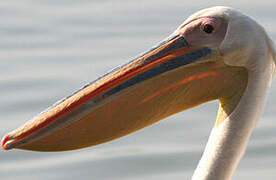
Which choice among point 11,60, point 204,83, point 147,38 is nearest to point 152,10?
point 147,38

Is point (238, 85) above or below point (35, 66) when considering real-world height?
below

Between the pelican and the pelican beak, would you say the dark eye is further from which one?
the pelican beak

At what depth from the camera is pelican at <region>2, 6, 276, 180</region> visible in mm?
6102

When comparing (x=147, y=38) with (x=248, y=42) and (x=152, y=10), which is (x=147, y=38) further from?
(x=248, y=42)

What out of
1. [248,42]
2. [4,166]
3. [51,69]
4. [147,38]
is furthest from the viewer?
[147,38]

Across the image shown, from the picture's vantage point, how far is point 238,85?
20.5 feet

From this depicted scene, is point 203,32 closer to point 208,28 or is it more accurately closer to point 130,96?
point 208,28

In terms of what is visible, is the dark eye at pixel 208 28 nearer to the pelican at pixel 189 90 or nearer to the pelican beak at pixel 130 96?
the pelican at pixel 189 90

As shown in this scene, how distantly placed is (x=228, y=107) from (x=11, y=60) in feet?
15.8

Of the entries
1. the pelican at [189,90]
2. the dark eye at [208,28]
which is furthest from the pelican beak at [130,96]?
the dark eye at [208,28]

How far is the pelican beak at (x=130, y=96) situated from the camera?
6.13 m

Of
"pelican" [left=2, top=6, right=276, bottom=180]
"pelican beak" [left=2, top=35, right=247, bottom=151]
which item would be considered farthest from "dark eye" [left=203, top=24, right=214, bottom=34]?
"pelican beak" [left=2, top=35, right=247, bottom=151]

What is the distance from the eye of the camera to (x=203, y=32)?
620 cm

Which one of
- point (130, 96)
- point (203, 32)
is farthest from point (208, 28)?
point (130, 96)
